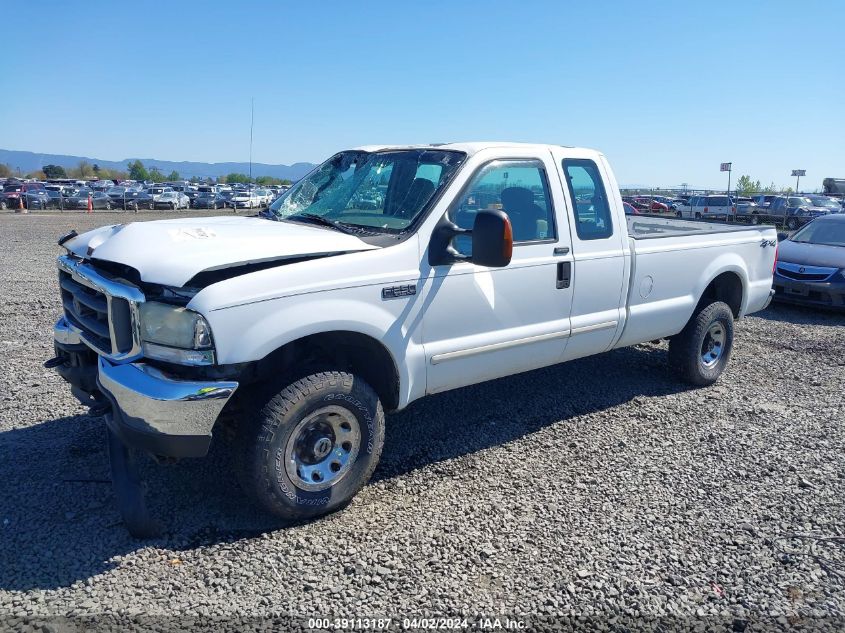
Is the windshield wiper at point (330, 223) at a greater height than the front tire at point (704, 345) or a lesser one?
greater

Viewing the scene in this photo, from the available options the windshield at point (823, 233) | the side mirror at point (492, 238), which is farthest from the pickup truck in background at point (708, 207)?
the side mirror at point (492, 238)

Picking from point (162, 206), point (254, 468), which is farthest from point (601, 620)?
point (162, 206)

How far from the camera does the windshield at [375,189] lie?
4.16 m

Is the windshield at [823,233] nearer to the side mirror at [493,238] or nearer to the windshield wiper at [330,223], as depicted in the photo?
the side mirror at [493,238]

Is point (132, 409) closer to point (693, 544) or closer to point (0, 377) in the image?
point (693, 544)

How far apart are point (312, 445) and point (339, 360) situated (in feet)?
1.71

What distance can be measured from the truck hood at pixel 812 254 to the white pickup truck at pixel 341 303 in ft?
20.1

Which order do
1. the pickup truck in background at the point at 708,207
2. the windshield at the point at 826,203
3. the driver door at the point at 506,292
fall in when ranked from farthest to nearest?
the pickup truck in background at the point at 708,207, the windshield at the point at 826,203, the driver door at the point at 506,292

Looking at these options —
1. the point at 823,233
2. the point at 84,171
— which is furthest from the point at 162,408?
the point at 84,171

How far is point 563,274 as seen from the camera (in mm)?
4633

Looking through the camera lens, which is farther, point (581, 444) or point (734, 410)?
point (734, 410)

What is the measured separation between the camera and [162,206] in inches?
1532

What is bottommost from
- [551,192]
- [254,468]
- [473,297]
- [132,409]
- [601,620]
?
[601,620]

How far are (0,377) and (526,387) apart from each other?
15.4 ft
